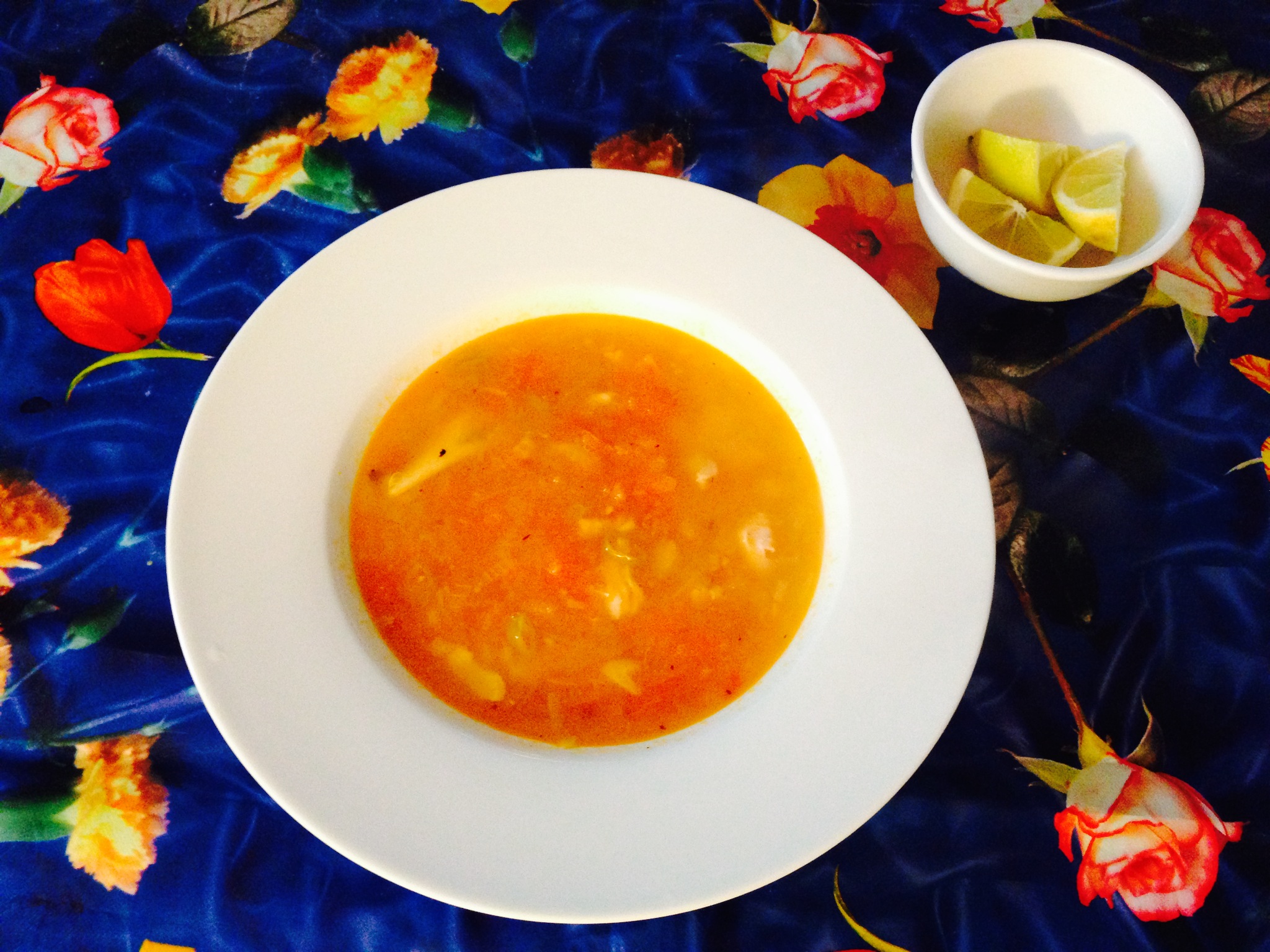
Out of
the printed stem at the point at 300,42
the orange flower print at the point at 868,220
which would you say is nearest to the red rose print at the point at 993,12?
the orange flower print at the point at 868,220

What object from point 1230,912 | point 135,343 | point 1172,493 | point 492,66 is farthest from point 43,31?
point 1230,912

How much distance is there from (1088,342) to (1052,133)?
1.45 feet

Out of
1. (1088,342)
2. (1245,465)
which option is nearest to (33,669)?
(1088,342)

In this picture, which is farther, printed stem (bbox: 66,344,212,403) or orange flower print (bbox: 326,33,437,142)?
orange flower print (bbox: 326,33,437,142)

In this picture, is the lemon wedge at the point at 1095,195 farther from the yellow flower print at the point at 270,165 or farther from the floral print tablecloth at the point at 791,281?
the yellow flower print at the point at 270,165

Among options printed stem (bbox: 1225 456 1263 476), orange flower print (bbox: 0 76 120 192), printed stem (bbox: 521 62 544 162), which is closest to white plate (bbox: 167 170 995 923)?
printed stem (bbox: 521 62 544 162)

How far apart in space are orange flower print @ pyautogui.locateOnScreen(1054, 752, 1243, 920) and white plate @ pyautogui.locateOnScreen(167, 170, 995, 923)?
18.1 inches

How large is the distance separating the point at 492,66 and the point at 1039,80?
3.89 feet

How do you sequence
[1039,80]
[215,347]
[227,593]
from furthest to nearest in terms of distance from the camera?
[215,347]
[1039,80]
[227,593]

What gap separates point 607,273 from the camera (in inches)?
65.6

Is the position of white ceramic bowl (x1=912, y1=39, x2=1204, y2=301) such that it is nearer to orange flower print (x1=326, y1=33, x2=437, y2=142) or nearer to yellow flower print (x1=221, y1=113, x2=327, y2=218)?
orange flower print (x1=326, y1=33, x2=437, y2=142)

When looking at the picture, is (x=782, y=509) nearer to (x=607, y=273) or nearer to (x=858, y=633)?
(x=858, y=633)

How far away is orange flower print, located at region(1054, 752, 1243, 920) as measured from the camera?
5.18 ft

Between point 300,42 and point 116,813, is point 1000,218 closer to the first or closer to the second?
point 300,42
